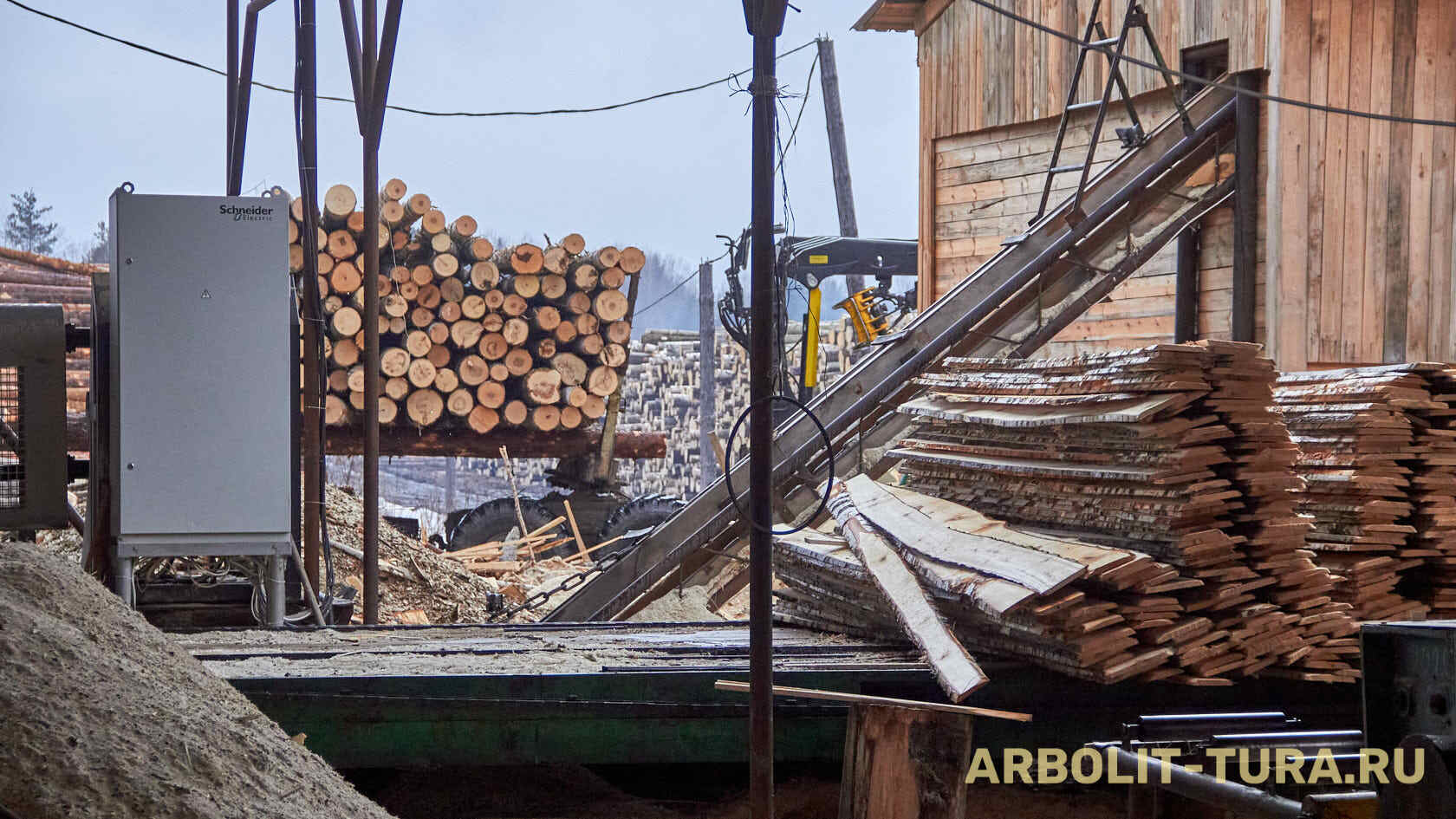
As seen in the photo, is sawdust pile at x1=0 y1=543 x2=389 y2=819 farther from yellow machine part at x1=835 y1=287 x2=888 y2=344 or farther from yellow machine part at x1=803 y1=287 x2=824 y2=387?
yellow machine part at x1=835 y1=287 x2=888 y2=344

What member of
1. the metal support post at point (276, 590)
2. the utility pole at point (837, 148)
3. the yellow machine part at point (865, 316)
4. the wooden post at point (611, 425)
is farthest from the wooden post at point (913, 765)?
the utility pole at point (837, 148)

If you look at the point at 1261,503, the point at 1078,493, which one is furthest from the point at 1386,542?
the point at 1078,493

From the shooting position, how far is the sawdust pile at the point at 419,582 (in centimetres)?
930

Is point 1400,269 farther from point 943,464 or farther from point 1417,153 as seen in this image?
point 943,464

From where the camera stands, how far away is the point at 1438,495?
4977 mm

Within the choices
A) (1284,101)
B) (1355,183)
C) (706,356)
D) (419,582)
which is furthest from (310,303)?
(706,356)

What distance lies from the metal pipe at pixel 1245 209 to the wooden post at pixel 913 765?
604cm

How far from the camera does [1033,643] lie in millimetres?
4383

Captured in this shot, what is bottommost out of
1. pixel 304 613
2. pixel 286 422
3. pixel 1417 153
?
pixel 304 613

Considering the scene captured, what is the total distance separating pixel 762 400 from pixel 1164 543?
186cm

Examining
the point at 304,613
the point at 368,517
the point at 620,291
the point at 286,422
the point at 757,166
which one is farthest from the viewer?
the point at 620,291

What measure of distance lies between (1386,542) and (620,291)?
28.9 feet

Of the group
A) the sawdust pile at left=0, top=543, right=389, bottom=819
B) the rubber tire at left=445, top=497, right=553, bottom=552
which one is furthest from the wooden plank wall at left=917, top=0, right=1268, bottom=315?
the sawdust pile at left=0, top=543, right=389, bottom=819

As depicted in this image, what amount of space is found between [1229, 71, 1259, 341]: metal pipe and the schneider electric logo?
6.85 m
